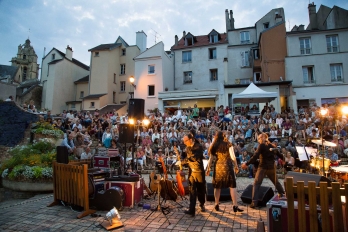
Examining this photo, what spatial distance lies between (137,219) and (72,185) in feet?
6.26

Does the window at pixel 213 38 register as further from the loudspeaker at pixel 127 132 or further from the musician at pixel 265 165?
the musician at pixel 265 165

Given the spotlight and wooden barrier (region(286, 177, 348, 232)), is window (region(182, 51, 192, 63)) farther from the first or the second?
wooden barrier (region(286, 177, 348, 232))

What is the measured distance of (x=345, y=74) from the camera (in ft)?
66.6

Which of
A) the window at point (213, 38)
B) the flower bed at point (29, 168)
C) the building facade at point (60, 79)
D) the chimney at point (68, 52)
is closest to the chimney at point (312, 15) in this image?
the window at point (213, 38)

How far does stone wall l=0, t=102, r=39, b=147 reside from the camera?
12528 millimetres

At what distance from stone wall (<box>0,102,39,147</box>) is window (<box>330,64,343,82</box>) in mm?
24783

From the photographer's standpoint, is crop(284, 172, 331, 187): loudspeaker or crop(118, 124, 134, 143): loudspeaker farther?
crop(118, 124, 134, 143): loudspeaker

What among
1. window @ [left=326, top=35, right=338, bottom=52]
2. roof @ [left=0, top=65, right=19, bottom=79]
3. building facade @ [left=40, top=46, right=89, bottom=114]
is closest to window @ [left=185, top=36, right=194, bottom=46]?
window @ [left=326, top=35, right=338, bottom=52]

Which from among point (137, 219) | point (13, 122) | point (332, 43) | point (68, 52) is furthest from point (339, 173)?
point (68, 52)

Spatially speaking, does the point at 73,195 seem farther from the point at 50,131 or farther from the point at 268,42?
the point at 268,42

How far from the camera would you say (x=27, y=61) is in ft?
192

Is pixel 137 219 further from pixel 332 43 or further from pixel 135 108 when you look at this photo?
pixel 332 43

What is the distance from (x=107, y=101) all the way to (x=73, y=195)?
23615 mm

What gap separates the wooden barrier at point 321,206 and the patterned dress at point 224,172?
1779 millimetres
